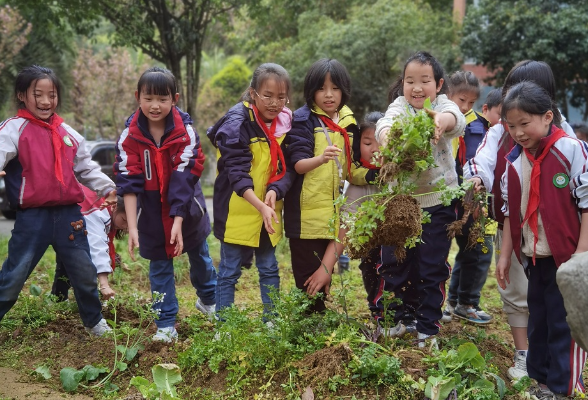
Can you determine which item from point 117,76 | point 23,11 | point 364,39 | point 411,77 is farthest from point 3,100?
point 411,77

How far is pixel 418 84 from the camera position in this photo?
3439 millimetres

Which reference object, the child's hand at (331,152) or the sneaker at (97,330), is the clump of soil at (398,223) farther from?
the sneaker at (97,330)

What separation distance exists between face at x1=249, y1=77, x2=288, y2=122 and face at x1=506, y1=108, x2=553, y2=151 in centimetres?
132

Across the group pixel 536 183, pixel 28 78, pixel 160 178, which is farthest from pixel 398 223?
pixel 28 78

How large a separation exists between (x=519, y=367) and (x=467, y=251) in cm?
129

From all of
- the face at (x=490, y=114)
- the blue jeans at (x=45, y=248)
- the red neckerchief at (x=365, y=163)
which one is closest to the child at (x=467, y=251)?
the face at (x=490, y=114)

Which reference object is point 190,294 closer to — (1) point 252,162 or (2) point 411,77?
(1) point 252,162

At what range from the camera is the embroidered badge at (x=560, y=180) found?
3.02 metres

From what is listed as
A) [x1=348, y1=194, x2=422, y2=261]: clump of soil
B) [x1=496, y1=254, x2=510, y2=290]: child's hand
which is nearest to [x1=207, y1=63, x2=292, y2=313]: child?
[x1=348, y1=194, x2=422, y2=261]: clump of soil

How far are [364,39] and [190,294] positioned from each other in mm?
11148

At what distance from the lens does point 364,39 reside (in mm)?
15352

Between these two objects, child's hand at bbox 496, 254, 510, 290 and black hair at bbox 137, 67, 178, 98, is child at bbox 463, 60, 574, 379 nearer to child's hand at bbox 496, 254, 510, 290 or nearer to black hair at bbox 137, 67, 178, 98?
child's hand at bbox 496, 254, 510, 290

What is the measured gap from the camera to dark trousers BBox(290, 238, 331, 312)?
388cm

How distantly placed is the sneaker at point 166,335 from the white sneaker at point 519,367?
205cm
